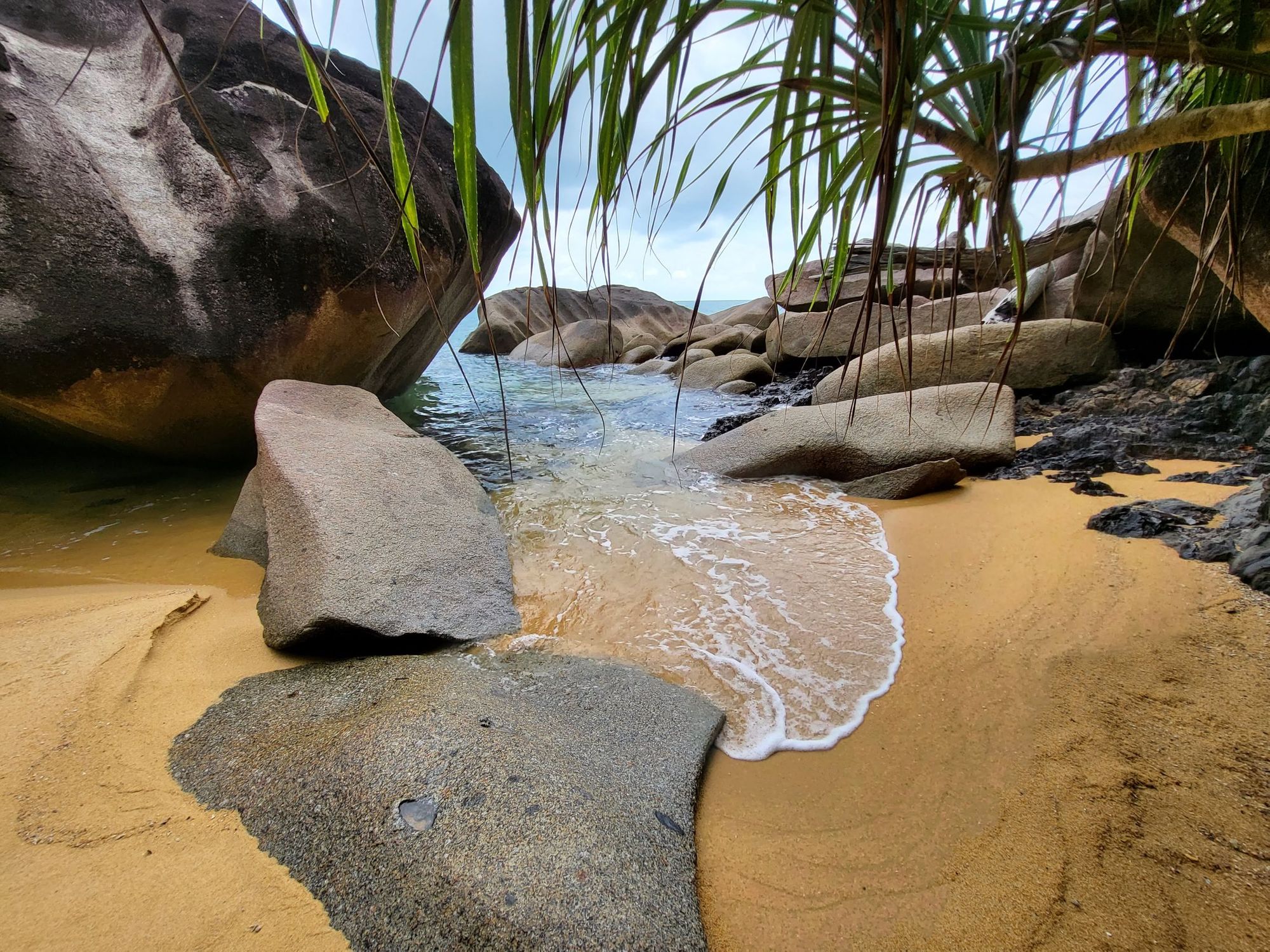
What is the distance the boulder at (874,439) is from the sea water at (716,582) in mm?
182

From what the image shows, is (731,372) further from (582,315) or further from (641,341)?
(582,315)

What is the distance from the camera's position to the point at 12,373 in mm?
2943

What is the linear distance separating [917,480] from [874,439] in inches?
23.2

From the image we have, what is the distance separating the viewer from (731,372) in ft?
31.3

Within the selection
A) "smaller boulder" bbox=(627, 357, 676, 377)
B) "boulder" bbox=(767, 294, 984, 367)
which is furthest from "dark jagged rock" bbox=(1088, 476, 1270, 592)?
"smaller boulder" bbox=(627, 357, 676, 377)

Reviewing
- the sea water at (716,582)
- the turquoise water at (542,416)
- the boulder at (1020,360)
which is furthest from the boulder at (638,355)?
the sea water at (716,582)

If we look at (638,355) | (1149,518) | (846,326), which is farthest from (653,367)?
(1149,518)

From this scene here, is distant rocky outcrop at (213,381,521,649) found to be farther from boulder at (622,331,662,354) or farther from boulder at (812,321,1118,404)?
boulder at (622,331,662,354)

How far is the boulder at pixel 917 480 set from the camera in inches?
126

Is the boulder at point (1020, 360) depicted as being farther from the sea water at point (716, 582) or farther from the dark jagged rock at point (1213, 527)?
the dark jagged rock at point (1213, 527)

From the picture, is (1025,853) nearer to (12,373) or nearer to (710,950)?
(710,950)

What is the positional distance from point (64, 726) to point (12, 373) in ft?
9.55

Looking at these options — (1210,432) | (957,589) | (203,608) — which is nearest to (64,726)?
(203,608)

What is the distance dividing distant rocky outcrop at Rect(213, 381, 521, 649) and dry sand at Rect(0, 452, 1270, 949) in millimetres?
236
